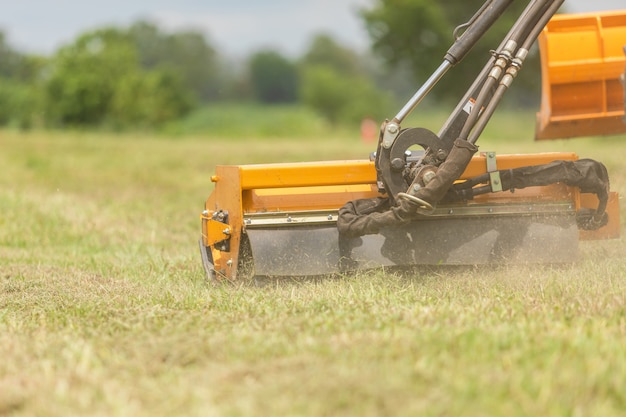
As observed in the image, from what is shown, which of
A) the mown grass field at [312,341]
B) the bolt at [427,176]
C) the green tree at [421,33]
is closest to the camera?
the mown grass field at [312,341]

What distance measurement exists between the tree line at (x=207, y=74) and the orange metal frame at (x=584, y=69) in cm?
1747

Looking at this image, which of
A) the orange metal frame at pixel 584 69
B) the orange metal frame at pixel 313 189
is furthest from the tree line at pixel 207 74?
the orange metal frame at pixel 313 189

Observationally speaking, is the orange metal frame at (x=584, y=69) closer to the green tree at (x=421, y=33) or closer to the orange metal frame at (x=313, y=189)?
the orange metal frame at (x=313, y=189)

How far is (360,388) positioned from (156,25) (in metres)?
96.3

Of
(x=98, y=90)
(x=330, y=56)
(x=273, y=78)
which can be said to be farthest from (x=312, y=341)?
(x=330, y=56)

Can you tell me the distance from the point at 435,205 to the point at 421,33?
81.2 feet

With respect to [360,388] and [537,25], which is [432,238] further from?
[360,388]

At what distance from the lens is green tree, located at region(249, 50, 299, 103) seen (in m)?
93.1

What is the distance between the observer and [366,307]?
4.68 meters

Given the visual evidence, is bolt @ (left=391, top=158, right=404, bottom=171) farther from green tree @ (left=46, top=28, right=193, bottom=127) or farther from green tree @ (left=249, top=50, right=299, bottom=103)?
green tree @ (left=249, top=50, right=299, bottom=103)

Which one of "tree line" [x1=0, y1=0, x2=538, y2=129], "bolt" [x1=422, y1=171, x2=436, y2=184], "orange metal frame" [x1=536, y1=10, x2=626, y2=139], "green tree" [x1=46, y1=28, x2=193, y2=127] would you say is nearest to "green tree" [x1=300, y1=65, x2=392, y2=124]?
"tree line" [x1=0, y1=0, x2=538, y2=129]

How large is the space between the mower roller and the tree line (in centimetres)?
1867

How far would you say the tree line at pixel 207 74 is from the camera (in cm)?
2922

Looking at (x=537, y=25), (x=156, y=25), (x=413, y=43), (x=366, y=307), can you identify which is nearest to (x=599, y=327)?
(x=366, y=307)
